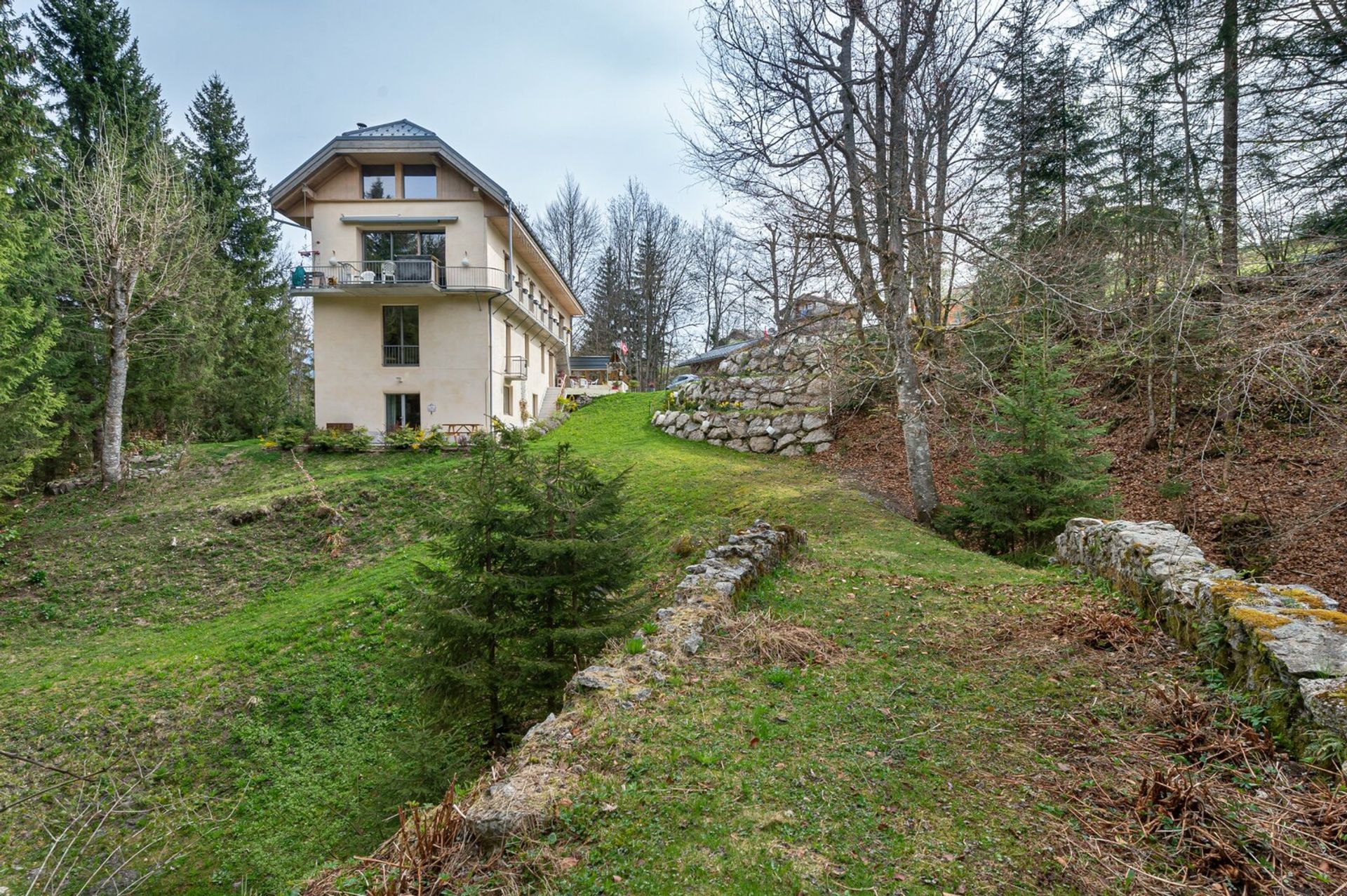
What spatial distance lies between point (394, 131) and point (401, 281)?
533cm

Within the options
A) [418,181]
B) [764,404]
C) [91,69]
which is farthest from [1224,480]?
[91,69]

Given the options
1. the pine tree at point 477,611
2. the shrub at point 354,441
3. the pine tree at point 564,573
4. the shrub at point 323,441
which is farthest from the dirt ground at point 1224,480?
the shrub at point 323,441

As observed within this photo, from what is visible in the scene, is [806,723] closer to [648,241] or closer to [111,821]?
[111,821]

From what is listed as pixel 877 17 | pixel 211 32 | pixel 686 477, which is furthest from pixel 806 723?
pixel 211 32

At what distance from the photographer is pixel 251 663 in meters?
8.90

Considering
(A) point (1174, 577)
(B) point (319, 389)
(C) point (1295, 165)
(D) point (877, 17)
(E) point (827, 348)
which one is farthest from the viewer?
(B) point (319, 389)

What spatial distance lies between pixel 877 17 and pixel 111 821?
15972mm

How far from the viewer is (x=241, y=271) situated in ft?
85.6

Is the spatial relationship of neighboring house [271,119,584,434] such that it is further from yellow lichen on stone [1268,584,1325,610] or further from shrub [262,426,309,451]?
yellow lichen on stone [1268,584,1325,610]

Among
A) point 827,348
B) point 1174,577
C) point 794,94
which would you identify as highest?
A: point 794,94

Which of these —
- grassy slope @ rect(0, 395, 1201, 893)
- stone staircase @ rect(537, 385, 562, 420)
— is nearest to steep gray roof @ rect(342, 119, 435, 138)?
stone staircase @ rect(537, 385, 562, 420)

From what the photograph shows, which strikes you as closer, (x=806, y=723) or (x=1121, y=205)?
(x=806, y=723)

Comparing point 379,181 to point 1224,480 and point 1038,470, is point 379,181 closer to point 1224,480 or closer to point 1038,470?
point 1038,470

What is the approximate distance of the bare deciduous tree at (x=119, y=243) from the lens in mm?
15812
